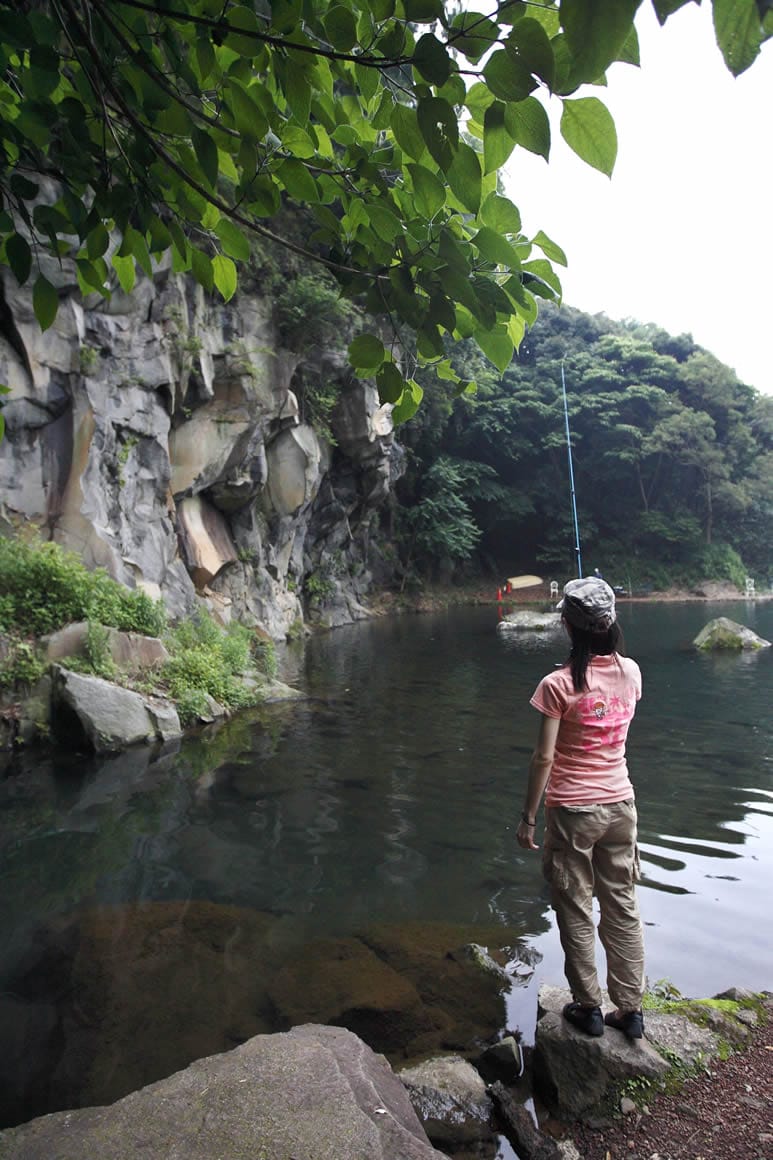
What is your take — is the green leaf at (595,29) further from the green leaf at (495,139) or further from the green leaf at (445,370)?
the green leaf at (445,370)

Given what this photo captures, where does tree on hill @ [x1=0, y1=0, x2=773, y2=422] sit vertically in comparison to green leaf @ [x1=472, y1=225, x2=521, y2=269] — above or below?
above

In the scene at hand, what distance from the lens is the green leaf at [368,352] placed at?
5.04 ft

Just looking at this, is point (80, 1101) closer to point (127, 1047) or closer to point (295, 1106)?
point (127, 1047)

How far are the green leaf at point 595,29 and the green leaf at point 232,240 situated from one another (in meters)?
0.98

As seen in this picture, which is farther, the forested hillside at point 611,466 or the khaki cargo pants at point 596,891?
the forested hillside at point 611,466

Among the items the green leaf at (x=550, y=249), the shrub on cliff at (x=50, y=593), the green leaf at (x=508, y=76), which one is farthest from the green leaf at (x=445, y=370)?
the shrub on cliff at (x=50, y=593)

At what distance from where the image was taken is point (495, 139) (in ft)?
3.91

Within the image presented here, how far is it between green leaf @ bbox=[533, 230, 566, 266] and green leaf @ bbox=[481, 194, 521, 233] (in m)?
0.09

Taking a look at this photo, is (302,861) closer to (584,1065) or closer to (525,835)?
(525,835)

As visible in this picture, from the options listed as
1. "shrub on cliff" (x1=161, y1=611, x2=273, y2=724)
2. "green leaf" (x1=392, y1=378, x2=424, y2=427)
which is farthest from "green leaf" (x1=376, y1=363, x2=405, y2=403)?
"shrub on cliff" (x1=161, y1=611, x2=273, y2=724)

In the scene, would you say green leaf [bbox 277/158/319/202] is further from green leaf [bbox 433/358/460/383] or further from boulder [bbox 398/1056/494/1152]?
boulder [bbox 398/1056/494/1152]

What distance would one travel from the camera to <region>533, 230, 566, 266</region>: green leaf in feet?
4.68

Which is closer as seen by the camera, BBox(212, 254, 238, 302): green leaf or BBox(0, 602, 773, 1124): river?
BBox(212, 254, 238, 302): green leaf

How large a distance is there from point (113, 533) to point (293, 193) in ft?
36.4
